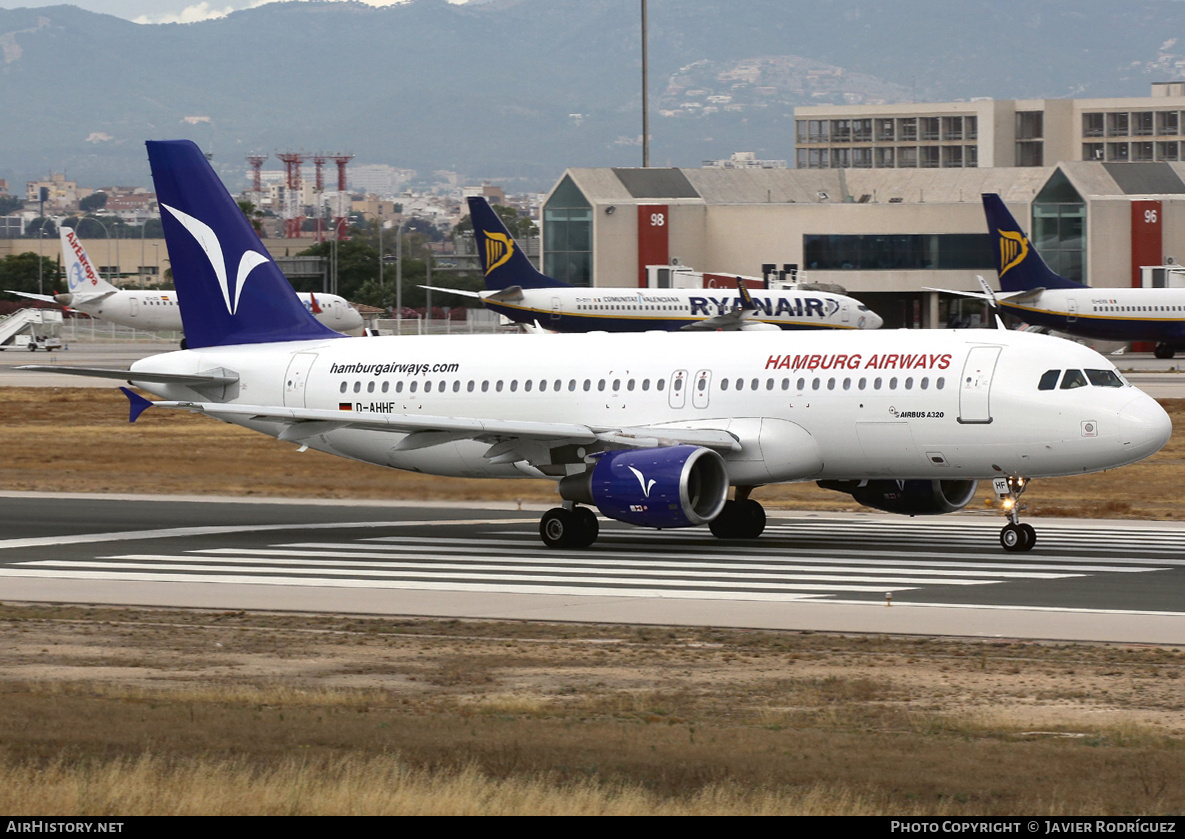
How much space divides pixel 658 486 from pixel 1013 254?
240 feet

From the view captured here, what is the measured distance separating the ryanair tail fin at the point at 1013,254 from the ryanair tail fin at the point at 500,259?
25415 mm

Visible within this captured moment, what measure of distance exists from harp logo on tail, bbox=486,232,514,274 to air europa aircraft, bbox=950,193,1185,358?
83.8ft

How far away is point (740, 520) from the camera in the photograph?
32.9 m

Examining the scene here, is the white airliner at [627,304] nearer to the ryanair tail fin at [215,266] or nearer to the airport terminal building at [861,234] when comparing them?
the airport terminal building at [861,234]

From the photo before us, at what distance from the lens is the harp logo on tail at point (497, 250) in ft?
321

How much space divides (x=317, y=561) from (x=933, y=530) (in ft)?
42.0

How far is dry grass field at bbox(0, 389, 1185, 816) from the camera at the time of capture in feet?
40.7

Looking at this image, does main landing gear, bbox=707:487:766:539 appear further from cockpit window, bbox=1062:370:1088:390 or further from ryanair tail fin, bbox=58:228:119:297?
ryanair tail fin, bbox=58:228:119:297

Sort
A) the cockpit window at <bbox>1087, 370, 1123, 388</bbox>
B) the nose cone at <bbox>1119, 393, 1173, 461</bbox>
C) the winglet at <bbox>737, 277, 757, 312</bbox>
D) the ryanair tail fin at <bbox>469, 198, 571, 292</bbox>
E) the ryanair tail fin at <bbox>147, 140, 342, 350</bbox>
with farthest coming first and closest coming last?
the ryanair tail fin at <bbox>469, 198, 571, 292</bbox> < the winglet at <bbox>737, 277, 757, 312</bbox> < the ryanair tail fin at <bbox>147, 140, 342, 350</bbox> < the cockpit window at <bbox>1087, 370, 1123, 388</bbox> < the nose cone at <bbox>1119, 393, 1173, 461</bbox>

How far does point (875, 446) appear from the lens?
30156 mm

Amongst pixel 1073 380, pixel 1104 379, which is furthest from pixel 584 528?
pixel 1104 379

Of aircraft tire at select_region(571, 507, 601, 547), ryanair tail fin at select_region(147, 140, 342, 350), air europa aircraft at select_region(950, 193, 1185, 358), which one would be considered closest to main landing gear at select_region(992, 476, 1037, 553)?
aircraft tire at select_region(571, 507, 601, 547)

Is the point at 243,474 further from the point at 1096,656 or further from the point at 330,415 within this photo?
the point at 1096,656

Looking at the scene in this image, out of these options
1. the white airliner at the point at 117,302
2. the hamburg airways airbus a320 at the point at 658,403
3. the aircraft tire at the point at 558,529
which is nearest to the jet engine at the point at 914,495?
the hamburg airways airbus a320 at the point at 658,403
